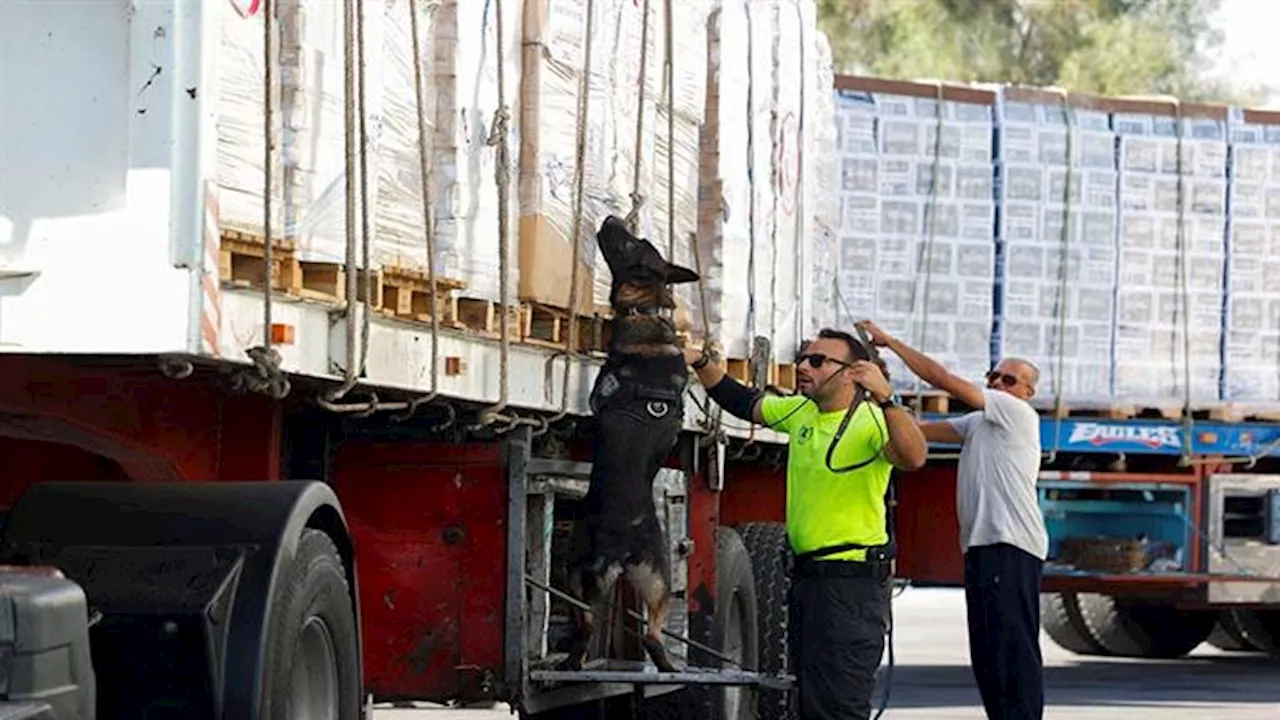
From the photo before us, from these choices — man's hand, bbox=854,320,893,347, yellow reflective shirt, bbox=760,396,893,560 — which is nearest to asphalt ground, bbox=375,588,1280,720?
man's hand, bbox=854,320,893,347

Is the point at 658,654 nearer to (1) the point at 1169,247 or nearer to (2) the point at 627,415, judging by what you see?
(2) the point at 627,415

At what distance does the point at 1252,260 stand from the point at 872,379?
32.5ft

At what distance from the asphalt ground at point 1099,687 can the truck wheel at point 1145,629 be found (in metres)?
0.11

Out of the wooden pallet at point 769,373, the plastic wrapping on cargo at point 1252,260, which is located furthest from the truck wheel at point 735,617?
the plastic wrapping on cargo at point 1252,260

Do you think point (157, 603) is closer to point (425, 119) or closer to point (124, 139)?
point (124, 139)

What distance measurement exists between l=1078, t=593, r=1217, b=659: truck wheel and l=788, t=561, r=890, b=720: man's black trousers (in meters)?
11.7

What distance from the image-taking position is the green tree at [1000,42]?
46.4 metres

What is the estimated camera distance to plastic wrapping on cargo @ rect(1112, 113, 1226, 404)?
18.8 m

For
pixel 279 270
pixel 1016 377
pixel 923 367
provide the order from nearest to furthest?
pixel 279 270 < pixel 923 367 < pixel 1016 377

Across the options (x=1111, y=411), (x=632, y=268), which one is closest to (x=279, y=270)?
(x=632, y=268)

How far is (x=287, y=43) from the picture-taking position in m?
7.10

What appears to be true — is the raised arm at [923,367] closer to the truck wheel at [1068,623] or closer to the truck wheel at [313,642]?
the truck wheel at [313,642]

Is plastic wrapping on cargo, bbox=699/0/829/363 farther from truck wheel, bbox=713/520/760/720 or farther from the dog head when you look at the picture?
the dog head

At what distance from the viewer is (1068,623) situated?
21562 millimetres
